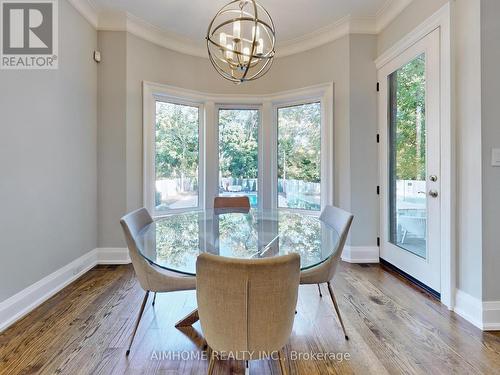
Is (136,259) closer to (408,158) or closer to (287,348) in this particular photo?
(287,348)

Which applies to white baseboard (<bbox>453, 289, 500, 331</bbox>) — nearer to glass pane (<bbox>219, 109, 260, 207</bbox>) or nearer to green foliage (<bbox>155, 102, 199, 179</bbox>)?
glass pane (<bbox>219, 109, 260, 207</bbox>)

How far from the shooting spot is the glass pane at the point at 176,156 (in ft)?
12.0

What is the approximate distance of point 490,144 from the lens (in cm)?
194

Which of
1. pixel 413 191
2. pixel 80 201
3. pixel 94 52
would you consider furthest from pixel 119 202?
pixel 413 191

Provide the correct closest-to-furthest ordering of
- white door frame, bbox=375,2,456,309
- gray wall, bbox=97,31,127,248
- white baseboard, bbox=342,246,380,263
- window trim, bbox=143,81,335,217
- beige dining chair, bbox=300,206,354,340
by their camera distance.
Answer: beige dining chair, bbox=300,206,354,340, white door frame, bbox=375,2,456,309, gray wall, bbox=97,31,127,248, white baseboard, bbox=342,246,380,263, window trim, bbox=143,81,335,217

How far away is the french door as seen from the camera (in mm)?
2387

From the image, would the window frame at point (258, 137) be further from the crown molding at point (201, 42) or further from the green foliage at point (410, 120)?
the green foliage at point (410, 120)

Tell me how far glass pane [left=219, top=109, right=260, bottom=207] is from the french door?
170 centimetres

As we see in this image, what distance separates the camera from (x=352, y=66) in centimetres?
330

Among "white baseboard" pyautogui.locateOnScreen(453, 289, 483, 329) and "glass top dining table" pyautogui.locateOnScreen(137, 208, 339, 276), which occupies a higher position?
"glass top dining table" pyautogui.locateOnScreen(137, 208, 339, 276)

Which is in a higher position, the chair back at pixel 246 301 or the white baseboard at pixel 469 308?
the chair back at pixel 246 301

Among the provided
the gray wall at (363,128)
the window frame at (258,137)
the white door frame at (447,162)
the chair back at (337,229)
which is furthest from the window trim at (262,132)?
the chair back at (337,229)

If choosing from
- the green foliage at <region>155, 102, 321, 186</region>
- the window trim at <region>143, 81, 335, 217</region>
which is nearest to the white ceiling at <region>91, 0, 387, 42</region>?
the window trim at <region>143, 81, 335, 217</region>

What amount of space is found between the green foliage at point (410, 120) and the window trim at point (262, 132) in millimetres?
789
